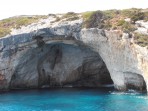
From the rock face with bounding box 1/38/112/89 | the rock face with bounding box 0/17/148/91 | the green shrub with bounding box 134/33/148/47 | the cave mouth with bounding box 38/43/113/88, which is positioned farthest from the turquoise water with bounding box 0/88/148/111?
the green shrub with bounding box 134/33/148/47

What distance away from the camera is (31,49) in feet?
190

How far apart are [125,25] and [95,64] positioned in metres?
10.1

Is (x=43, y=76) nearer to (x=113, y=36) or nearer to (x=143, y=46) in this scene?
(x=113, y=36)

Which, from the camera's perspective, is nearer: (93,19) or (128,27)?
(128,27)

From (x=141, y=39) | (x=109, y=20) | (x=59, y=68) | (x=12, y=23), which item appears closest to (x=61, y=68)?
(x=59, y=68)

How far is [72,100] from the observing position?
49.0 metres

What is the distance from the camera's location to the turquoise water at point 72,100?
43594 millimetres

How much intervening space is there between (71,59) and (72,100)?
13.6m

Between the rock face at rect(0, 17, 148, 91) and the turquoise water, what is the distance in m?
3.04

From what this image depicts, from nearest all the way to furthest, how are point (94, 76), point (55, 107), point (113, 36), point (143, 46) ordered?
point (55, 107) < point (143, 46) < point (113, 36) < point (94, 76)

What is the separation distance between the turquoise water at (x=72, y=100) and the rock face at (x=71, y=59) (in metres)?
3.04

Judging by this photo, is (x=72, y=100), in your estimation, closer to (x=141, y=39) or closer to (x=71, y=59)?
(x=141, y=39)

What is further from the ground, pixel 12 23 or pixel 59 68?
pixel 12 23

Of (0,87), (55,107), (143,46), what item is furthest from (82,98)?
(0,87)
